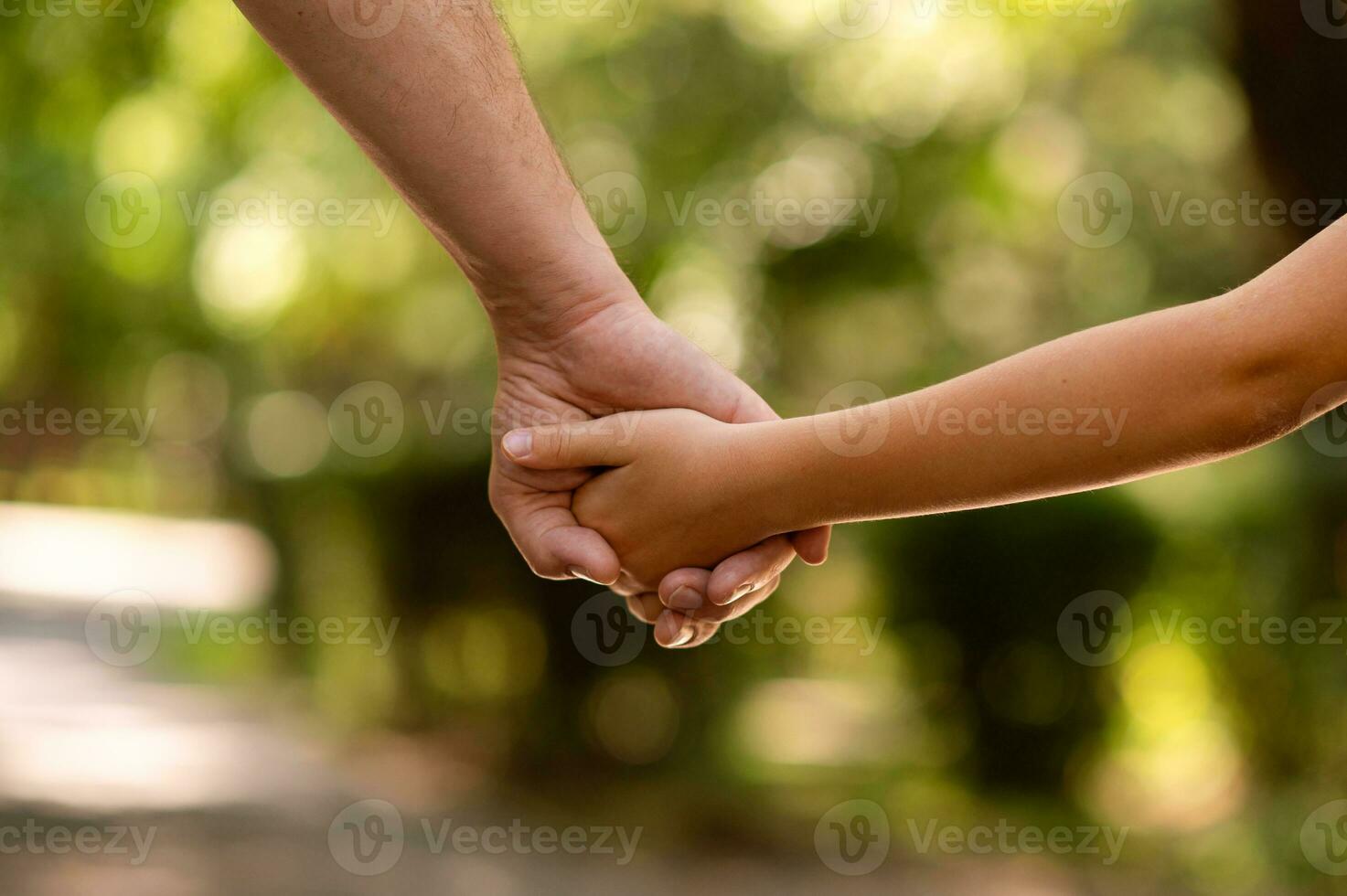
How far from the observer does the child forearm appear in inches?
67.1

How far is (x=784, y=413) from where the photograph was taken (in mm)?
5594

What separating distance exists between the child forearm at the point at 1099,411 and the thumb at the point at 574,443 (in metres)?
0.35

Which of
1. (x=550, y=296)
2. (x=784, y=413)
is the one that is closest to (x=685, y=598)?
(x=550, y=296)

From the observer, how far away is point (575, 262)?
88.8 inches

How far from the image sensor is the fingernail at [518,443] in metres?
2.31

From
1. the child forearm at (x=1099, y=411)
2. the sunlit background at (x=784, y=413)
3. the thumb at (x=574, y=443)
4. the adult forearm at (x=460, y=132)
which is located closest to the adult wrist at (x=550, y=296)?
the adult forearm at (x=460, y=132)

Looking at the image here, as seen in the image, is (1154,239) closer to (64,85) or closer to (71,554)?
(64,85)

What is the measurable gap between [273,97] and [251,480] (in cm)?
228

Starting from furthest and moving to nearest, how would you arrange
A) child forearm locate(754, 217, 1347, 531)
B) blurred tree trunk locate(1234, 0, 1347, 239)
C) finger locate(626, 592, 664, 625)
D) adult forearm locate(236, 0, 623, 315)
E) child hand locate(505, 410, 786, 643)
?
1. blurred tree trunk locate(1234, 0, 1347, 239)
2. finger locate(626, 592, 664, 625)
3. child hand locate(505, 410, 786, 643)
4. adult forearm locate(236, 0, 623, 315)
5. child forearm locate(754, 217, 1347, 531)

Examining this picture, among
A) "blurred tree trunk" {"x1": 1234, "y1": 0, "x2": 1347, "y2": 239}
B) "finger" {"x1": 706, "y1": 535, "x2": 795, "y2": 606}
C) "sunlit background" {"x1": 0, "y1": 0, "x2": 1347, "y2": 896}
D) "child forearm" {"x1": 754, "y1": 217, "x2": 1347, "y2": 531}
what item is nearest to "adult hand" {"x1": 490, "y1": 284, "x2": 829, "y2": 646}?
"finger" {"x1": 706, "y1": 535, "x2": 795, "y2": 606}

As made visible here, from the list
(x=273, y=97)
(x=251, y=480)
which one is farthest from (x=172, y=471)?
(x=273, y=97)

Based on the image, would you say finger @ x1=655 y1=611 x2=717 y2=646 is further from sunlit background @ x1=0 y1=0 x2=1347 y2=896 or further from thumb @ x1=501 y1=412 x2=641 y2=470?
sunlit background @ x1=0 y1=0 x2=1347 y2=896

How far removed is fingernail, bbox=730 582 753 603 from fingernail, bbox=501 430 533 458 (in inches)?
18.7

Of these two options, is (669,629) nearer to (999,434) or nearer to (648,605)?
(648,605)
